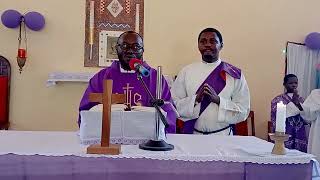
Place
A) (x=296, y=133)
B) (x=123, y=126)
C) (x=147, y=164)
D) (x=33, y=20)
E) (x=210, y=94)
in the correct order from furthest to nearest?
1. (x=33, y=20)
2. (x=296, y=133)
3. (x=210, y=94)
4. (x=123, y=126)
5. (x=147, y=164)

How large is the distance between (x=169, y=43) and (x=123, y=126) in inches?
129

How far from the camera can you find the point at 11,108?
5.05 m

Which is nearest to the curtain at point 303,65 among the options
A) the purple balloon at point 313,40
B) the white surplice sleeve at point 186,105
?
the purple balloon at point 313,40

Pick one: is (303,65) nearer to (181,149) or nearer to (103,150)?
(181,149)

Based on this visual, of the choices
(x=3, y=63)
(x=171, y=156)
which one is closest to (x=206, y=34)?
(x=171, y=156)

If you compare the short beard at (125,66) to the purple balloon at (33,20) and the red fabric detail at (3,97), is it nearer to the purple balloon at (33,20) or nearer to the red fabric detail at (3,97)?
the purple balloon at (33,20)

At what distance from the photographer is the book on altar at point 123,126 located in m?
2.07

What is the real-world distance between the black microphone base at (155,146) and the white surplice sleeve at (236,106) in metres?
1.21

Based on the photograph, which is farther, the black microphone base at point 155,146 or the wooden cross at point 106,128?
the black microphone base at point 155,146

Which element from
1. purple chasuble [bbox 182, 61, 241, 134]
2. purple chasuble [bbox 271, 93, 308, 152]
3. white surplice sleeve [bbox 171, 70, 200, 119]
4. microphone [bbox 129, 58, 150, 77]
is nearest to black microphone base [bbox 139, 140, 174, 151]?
microphone [bbox 129, 58, 150, 77]

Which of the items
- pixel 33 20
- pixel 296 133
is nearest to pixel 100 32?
pixel 33 20

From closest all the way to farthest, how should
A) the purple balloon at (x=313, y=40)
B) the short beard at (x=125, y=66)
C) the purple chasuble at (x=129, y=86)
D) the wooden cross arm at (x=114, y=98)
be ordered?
the wooden cross arm at (x=114, y=98) < the purple chasuble at (x=129, y=86) < the short beard at (x=125, y=66) < the purple balloon at (x=313, y=40)

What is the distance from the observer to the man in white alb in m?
3.24

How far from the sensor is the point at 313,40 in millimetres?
5355
